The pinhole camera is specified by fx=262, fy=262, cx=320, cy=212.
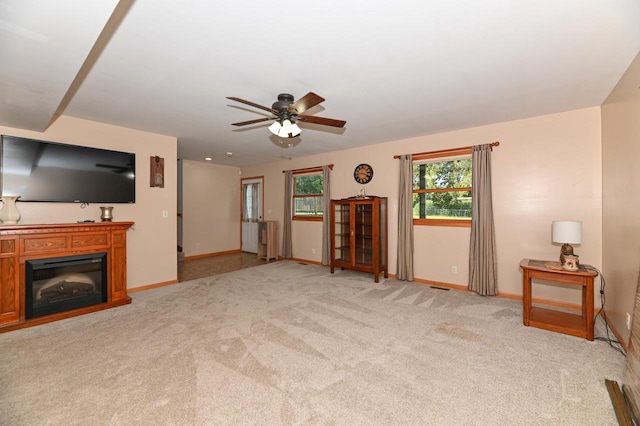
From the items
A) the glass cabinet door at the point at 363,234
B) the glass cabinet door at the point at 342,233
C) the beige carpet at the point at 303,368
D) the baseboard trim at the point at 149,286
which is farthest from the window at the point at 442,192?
the baseboard trim at the point at 149,286

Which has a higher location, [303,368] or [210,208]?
[210,208]

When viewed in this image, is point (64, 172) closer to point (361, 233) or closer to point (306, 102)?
point (306, 102)

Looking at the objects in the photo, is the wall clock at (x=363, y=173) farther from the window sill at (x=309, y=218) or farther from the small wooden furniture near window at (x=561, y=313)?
the small wooden furniture near window at (x=561, y=313)

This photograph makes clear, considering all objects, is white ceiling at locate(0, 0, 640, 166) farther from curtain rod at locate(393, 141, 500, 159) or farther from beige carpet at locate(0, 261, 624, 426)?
beige carpet at locate(0, 261, 624, 426)

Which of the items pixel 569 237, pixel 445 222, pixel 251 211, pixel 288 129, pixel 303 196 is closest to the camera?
pixel 288 129

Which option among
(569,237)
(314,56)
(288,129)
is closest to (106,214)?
(288,129)

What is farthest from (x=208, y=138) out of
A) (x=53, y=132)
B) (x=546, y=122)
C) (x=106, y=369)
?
(x=546, y=122)

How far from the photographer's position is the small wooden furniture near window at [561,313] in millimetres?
2545

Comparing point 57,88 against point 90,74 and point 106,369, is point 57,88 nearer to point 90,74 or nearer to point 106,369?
point 90,74

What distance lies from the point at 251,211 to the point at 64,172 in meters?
4.49

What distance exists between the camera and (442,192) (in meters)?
4.39

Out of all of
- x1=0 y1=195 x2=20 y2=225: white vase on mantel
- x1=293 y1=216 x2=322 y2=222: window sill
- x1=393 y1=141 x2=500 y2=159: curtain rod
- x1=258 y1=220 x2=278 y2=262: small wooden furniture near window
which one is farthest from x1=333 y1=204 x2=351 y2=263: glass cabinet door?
x1=0 y1=195 x2=20 y2=225: white vase on mantel

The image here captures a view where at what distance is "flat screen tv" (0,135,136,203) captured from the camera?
10.2 feet

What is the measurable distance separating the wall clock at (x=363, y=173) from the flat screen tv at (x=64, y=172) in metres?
3.85
